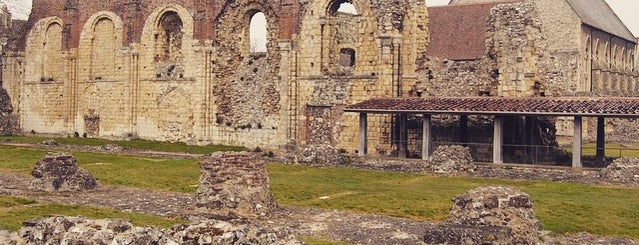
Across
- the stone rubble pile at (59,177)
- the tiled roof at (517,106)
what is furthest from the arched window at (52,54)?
the stone rubble pile at (59,177)

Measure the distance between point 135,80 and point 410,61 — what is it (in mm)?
13589

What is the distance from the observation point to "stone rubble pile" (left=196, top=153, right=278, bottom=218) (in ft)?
42.7

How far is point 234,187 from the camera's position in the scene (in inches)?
521

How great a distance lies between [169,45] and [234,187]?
2115cm

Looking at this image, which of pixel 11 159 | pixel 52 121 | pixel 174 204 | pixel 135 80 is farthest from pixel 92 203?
pixel 52 121

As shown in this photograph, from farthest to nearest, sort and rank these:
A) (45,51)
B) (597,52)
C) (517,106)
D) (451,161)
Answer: (597,52) < (45,51) < (517,106) < (451,161)

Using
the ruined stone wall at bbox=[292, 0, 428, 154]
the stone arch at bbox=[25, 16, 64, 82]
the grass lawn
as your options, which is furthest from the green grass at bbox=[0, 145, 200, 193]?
the stone arch at bbox=[25, 16, 64, 82]

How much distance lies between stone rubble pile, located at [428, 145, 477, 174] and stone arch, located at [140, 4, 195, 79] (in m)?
14.4

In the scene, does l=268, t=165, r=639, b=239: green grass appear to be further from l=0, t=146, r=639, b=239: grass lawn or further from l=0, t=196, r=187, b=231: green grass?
l=0, t=196, r=187, b=231: green grass

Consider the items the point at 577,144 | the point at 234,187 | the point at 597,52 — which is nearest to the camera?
the point at 234,187

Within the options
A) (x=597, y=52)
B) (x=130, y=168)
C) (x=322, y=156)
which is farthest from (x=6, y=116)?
(x=597, y=52)

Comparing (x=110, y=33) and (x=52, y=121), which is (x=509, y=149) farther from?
(x=52, y=121)

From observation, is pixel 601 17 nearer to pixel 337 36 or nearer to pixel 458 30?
pixel 458 30

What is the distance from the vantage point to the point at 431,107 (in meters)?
22.3
